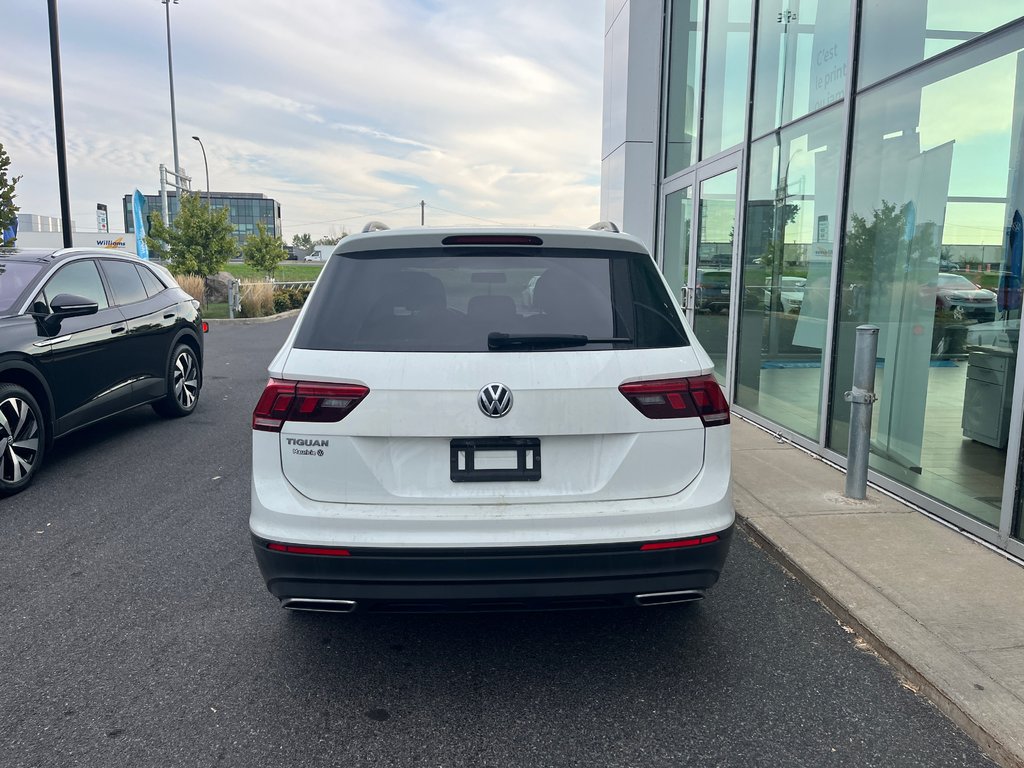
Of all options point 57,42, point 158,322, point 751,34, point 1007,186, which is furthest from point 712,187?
point 57,42

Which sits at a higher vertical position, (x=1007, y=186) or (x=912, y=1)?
(x=912, y=1)

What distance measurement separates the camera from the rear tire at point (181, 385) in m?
8.09

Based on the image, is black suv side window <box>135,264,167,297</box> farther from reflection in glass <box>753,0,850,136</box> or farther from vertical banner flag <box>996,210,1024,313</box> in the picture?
vertical banner flag <box>996,210,1024,313</box>

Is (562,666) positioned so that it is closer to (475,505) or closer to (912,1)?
(475,505)

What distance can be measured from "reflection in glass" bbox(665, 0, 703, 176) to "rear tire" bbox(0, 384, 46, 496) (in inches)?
312

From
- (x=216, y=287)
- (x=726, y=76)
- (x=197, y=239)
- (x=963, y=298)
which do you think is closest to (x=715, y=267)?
(x=726, y=76)

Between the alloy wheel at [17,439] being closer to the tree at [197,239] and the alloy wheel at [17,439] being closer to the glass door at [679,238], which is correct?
the glass door at [679,238]

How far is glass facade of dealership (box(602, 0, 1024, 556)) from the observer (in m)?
4.57

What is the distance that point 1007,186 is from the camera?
448cm

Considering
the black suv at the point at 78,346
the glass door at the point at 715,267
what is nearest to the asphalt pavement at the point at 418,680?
the black suv at the point at 78,346

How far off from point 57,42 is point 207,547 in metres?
15.5

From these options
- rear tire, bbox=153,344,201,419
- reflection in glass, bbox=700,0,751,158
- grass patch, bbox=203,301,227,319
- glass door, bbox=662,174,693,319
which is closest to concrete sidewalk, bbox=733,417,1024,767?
reflection in glass, bbox=700,0,751,158

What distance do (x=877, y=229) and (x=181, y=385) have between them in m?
6.93

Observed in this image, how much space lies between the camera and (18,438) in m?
5.59
